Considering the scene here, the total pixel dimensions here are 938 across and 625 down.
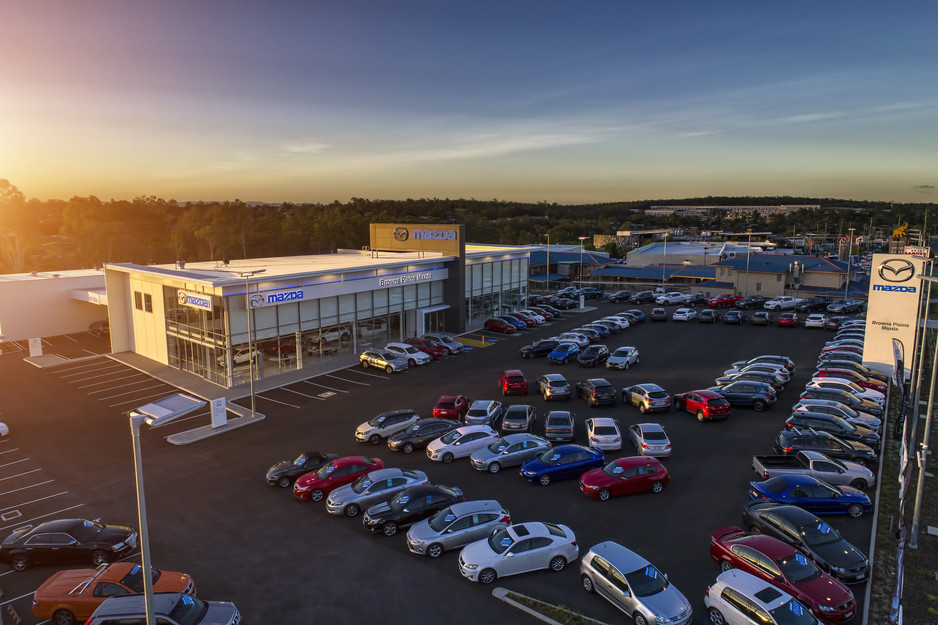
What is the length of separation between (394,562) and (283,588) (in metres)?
2.59

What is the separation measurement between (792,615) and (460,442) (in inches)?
452

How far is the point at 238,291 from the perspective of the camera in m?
28.6

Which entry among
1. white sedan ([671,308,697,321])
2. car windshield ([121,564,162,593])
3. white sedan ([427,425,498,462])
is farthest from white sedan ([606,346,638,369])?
car windshield ([121,564,162,593])

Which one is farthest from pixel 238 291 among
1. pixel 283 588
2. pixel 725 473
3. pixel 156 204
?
pixel 156 204

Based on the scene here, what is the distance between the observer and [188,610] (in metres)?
10.9

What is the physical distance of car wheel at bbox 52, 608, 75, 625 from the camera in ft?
38.3

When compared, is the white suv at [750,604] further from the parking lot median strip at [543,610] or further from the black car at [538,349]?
the black car at [538,349]

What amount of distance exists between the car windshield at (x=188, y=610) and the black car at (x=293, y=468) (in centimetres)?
673

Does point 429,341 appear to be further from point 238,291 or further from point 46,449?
point 46,449

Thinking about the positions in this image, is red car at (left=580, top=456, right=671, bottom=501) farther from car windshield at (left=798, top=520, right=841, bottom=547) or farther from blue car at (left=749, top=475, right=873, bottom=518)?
car windshield at (left=798, top=520, right=841, bottom=547)

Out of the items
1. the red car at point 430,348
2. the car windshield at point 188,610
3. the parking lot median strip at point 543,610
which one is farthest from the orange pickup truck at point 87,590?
the red car at point 430,348

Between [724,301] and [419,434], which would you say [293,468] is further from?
[724,301]

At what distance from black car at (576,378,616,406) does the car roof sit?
41.6 feet

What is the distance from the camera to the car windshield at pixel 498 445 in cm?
1900
